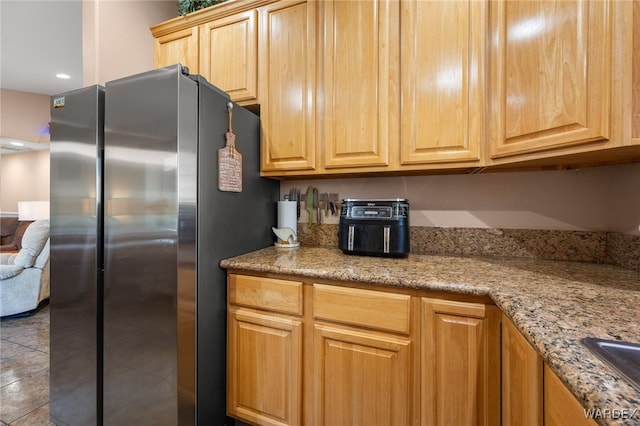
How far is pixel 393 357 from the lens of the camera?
1078 mm

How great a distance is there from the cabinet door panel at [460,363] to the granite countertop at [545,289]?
97 millimetres

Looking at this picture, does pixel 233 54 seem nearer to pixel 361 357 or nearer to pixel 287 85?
pixel 287 85

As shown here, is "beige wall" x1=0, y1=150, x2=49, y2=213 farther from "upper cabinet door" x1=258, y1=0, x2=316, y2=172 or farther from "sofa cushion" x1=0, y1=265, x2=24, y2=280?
"upper cabinet door" x1=258, y1=0, x2=316, y2=172

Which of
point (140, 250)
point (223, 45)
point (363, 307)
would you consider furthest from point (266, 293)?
point (223, 45)

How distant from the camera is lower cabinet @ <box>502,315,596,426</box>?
0.55 metres

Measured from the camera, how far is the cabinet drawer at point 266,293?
1.23 m

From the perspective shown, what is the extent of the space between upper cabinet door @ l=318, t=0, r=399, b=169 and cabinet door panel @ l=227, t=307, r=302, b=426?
2.84 ft

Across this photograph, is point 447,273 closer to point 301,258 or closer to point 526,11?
point 301,258

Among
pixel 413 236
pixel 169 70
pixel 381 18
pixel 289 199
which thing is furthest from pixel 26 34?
pixel 413 236

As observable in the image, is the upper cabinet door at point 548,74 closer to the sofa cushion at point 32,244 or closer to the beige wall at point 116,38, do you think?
the beige wall at point 116,38

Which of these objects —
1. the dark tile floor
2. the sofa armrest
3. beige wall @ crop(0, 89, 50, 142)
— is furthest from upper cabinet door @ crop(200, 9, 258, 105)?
beige wall @ crop(0, 89, 50, 142)

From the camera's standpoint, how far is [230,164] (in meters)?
1.37

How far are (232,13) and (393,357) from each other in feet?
6.65

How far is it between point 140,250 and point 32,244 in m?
2.70
